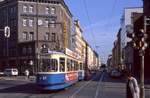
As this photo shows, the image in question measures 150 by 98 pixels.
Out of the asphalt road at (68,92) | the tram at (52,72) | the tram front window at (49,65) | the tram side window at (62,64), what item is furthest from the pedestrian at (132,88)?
the tram side window at (62,64)

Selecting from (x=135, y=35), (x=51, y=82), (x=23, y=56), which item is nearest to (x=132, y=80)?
(x=135, y=35)

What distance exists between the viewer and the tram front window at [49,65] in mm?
30812

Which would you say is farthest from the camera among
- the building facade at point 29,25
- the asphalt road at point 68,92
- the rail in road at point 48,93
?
the building facade at point 29,25

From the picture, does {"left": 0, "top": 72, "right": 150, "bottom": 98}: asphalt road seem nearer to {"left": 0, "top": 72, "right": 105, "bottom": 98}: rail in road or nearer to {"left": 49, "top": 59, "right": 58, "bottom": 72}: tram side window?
{"left": 0, "top": 72, "right": 105, "bottom": 98}: rail in road

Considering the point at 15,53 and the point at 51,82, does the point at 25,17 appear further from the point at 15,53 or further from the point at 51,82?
the point at 51,82

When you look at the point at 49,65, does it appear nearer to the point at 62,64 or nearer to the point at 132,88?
the point at 62,64

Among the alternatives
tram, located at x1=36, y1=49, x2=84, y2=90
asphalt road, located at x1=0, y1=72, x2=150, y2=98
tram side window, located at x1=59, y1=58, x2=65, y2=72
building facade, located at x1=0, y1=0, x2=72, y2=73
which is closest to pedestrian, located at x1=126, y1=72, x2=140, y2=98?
asphalt road, located at x1=0, y1=72, x2=150, y2=98

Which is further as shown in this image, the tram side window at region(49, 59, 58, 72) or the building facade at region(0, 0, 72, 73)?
the building facade at region(0, 0, 72, 73)

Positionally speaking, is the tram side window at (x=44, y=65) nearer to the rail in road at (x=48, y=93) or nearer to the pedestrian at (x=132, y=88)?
the rail in road at (x=48, y=93)

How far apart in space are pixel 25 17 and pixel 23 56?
9537 mm

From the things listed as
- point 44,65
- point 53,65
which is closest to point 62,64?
point 53,65

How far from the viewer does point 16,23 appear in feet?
335

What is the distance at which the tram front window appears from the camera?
3081cm

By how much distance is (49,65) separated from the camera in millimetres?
31000
